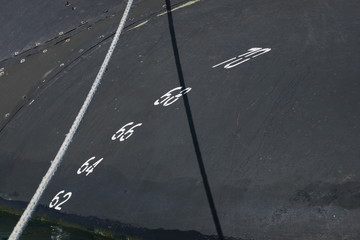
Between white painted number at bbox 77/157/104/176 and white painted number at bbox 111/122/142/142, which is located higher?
white painted number at bbox 111/122/142/142

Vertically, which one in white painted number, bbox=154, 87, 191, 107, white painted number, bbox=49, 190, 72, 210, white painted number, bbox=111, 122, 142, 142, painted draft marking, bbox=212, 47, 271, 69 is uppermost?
painted draft marking, bbox=212, 47, 271, 69

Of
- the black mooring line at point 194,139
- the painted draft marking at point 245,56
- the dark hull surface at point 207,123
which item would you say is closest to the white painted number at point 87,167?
the dark hull surface at point 207,123

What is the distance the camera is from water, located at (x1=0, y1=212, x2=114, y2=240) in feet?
24.8

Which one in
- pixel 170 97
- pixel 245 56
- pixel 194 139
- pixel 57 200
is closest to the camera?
pixel 194 139

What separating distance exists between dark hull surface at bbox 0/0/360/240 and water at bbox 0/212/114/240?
0.49 ft

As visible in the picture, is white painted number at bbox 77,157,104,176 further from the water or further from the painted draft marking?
the painted draft marking

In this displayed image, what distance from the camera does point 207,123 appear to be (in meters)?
7.04

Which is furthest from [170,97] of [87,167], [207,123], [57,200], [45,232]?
[45,232]

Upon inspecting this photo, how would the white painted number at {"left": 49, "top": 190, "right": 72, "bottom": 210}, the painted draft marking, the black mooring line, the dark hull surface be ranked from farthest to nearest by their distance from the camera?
1. the white painted number at {"left": 49, "top": 190, "right": 72, "bottom": 210}
2. the painted draft marking
3. the black mooring line
4. the dark hull surface

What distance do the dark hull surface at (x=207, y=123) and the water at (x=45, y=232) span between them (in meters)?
0.15

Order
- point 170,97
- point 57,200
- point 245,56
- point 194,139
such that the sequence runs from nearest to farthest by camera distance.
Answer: point 194,139, point 245,56, point 170,97, point 57,200

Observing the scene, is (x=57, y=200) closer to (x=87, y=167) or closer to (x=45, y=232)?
(x=45, y=232)

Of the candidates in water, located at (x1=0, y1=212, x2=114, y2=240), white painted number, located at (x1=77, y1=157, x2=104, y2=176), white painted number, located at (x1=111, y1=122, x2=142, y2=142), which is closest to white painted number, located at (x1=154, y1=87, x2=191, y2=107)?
white painted number, located at (x1=111, y1=122, x2=142, y2=142)

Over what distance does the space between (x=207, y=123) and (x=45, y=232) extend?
7.10ft
